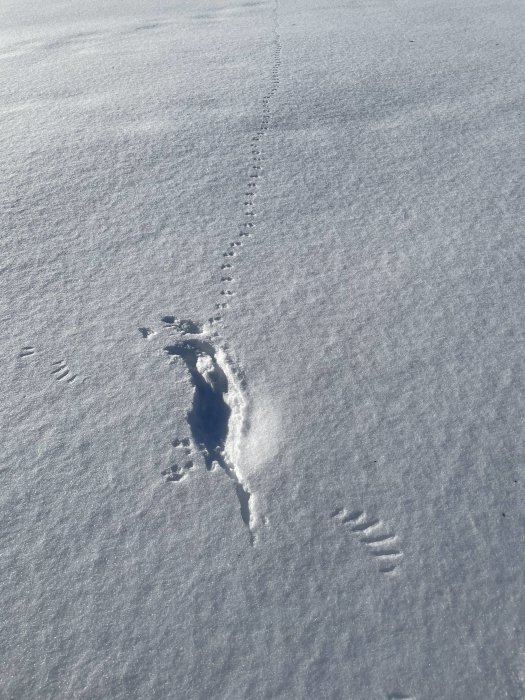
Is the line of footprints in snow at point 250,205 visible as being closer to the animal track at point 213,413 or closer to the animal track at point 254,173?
the animal track at point 254,173

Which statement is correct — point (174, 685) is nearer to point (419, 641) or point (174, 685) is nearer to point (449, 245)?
point (419, 641)

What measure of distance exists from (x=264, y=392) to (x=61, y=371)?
2.39 feet

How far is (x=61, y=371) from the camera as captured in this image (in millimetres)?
2334

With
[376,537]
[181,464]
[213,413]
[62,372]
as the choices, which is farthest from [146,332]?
[376,537]

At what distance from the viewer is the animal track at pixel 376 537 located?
5.72ft

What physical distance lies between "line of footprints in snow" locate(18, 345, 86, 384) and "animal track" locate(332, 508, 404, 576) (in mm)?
1026

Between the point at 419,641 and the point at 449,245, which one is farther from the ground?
the point at 449,245

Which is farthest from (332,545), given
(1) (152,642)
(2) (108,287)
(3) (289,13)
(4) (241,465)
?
(3) (289,13)

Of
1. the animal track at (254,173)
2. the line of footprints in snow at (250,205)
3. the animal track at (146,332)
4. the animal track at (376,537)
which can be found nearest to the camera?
the animal track at (376,537)

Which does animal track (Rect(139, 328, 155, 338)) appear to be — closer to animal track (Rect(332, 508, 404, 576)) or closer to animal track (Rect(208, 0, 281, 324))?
animal track (Rect(208, 0, 281, 324))

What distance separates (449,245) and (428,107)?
1.46m

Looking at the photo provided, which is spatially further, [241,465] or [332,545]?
[241,465]

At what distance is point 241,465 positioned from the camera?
2027 mm

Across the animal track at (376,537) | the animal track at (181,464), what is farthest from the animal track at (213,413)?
the animal track at (376,537)
